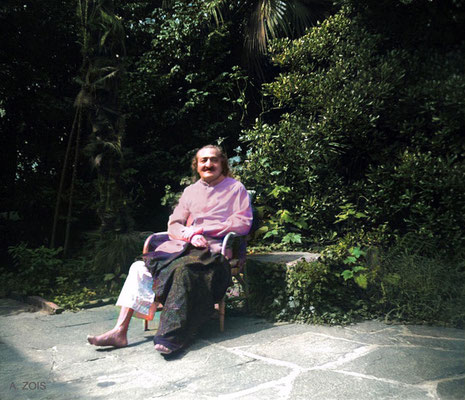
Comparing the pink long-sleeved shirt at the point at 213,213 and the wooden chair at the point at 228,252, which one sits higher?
the pink long-sleeved shirt at the point at 213,213

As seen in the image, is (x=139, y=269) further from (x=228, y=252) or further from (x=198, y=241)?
(x=228, y=252)

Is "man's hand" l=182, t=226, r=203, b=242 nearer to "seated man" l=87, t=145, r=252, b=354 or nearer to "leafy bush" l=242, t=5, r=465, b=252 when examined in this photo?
"seated man" l=87, t=145, r=252, b=354

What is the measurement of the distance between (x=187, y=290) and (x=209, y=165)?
1.15 meters

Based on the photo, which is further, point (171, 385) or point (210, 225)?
point (210, 225)

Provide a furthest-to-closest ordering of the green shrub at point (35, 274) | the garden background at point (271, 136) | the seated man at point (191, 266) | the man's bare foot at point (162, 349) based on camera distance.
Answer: the green shrub at point (35, 274), the garden background at point (271, 136), the seated man at point (191, 266), the man's bare foot at point (162, 349)

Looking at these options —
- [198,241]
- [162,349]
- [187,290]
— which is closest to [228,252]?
[198,241]

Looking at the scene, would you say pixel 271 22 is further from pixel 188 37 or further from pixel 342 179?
pixel 342 179

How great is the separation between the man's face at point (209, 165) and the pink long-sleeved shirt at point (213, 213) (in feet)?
0.26

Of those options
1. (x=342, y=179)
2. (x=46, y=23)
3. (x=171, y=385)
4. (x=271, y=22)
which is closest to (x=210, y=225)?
(x=171, y=385)

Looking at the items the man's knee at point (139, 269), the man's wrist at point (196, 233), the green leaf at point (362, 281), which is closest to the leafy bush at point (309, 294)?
the green leaf at point (362, 281)

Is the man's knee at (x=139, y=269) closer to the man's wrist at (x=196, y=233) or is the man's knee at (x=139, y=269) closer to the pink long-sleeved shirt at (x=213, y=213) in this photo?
the pink long-sleeved shirt at (x=213, y=213)

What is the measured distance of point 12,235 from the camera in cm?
841

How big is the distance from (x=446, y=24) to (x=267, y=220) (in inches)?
112

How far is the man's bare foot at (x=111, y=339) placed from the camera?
154 inches
